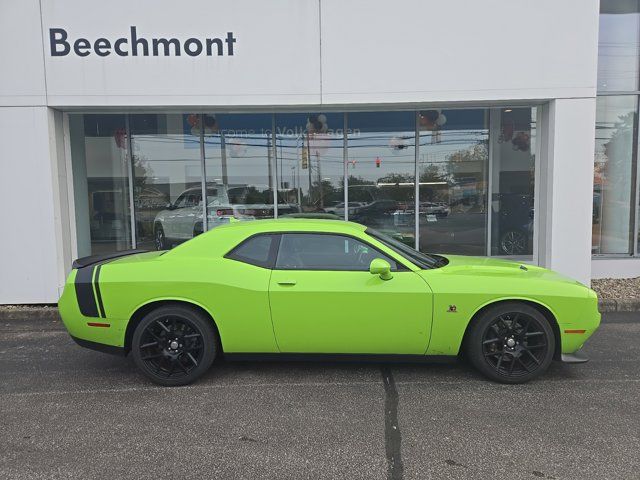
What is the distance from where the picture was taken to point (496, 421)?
12.0 feet

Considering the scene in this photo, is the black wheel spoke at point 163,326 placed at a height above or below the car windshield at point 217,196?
below

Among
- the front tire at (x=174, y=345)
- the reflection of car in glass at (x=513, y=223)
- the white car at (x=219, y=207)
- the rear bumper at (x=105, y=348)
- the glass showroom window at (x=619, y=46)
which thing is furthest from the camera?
the reflection of car in glass at (x=513, y=223)

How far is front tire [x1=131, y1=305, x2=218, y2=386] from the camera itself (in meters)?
4.34

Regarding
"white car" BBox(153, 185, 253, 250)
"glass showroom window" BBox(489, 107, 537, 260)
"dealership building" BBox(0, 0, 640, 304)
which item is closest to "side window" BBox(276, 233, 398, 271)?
"dealership building" BBox(0, 0, 640, 304)

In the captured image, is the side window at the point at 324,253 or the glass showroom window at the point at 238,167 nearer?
the side window at the point at 324,253

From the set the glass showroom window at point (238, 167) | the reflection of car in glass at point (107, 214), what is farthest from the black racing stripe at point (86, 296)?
the reflection of car in glass at point (107, 214)

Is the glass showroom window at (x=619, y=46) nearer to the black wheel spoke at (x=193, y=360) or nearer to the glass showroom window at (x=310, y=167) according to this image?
the glass showroom window at (x=310, y=167)

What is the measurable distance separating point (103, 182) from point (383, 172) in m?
5.59

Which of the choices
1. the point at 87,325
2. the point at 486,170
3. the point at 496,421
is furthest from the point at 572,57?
the point at 87,325

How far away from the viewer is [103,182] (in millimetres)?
9945

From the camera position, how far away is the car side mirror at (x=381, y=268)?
13.8 feet

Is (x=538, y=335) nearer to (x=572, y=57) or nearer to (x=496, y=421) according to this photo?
(x=496, y=421)

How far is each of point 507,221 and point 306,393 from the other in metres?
7.35

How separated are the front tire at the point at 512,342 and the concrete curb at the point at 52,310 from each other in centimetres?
356
